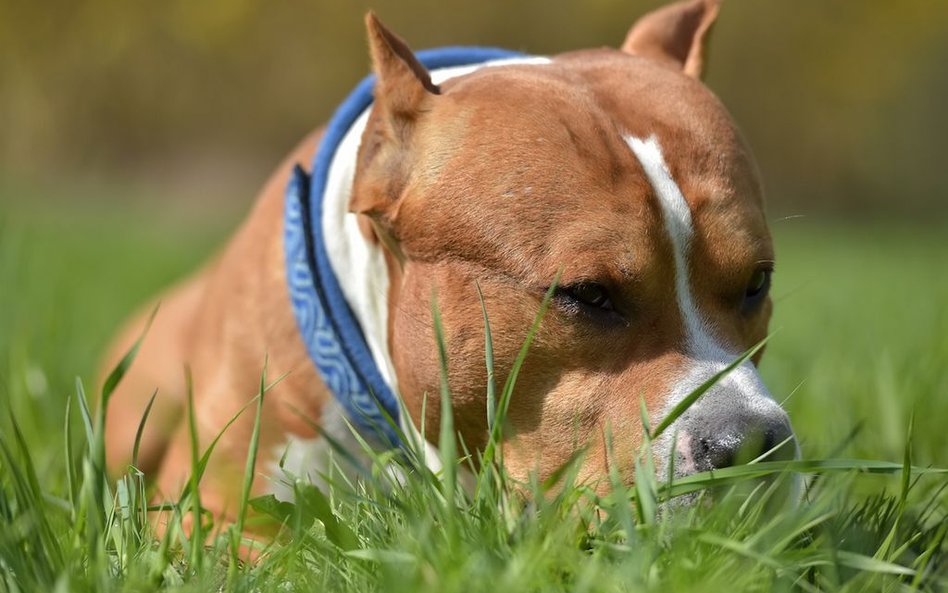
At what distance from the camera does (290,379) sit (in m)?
2.95

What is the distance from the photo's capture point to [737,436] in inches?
84.0

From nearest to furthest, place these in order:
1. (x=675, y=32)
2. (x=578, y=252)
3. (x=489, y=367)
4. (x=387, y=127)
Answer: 1. (x=489, y=367)
2. (x=578, y=252)
3. (x=387, y=127)
4. (x=675, y=32)

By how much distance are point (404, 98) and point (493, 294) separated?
537mm

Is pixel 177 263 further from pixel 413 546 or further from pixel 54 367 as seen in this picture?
pixel 413 546

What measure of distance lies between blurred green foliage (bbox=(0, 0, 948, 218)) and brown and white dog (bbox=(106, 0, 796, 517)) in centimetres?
1357

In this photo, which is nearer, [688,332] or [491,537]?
[491,537]

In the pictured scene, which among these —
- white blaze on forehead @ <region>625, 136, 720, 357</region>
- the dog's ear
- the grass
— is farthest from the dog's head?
the dog's ear

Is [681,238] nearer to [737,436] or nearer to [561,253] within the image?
[561,253]

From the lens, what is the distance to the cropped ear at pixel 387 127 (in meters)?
2.62

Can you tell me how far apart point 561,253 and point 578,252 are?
36 mm

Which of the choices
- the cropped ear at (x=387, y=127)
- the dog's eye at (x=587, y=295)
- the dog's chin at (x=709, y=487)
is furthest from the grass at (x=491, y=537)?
the cropped ear at (x=387, y=127)

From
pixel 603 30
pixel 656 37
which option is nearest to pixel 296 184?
pixel 656 37

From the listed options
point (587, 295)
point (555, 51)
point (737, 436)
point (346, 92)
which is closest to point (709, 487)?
point (737, 436)

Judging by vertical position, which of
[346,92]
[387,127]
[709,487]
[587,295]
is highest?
[387,127]
